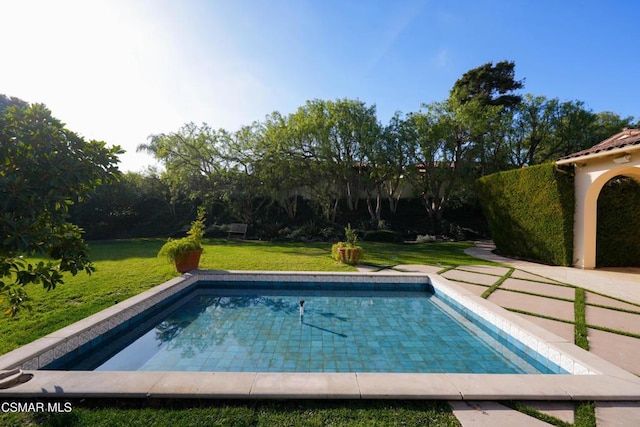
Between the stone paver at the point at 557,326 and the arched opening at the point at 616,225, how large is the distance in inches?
262

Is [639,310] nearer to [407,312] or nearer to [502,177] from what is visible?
[407,312]

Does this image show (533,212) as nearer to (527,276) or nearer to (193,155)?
(527,276)

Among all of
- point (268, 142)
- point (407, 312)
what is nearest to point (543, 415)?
point (407, 312)

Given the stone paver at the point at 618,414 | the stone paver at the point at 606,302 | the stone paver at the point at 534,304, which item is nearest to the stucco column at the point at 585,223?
the stone paver at the point at 606,302

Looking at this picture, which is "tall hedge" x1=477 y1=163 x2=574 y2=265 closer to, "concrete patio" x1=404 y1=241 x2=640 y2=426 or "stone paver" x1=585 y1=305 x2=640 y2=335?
"concrete patio" x1=404 y1=241 x2=640 y2=426

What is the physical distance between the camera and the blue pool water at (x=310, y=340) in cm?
376

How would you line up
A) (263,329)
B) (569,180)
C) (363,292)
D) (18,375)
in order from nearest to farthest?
(18,375) → (263,329) → (363,292) → (569,180)

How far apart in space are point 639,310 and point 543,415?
457 cm

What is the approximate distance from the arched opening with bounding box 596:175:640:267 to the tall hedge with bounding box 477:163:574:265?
0.94 metres

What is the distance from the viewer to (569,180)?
8.84 meters

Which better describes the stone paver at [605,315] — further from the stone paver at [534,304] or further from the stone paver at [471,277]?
the stone paver at [471,277]

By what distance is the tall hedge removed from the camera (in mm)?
8852

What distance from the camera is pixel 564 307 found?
16.8ft

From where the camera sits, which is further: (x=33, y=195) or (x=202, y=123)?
(x=202, y=123)
